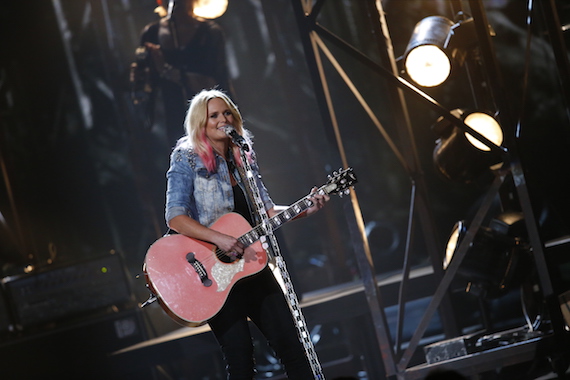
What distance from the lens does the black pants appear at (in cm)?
261

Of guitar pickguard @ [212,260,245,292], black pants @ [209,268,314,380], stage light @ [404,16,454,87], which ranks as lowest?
black pants @ [209,268,314,380]

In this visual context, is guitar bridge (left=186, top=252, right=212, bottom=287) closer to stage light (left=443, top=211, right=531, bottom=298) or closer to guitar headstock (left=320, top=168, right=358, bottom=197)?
guitar headstock (left=320, top=168, right=358, bottom=197)

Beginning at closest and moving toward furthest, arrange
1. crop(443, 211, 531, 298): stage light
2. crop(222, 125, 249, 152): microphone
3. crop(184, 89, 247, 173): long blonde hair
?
crop(222, 125, 249, 152): microphone
crop(184, 89, 247, 173): long blonde hair
crop(443, 211, 531, 298): stage light

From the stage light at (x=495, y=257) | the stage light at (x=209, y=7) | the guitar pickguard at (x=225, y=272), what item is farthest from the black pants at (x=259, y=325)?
the stage light at (x=209, y=7)

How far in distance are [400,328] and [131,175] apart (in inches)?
180

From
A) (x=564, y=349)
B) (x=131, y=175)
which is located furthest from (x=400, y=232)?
(x=131, y=175)

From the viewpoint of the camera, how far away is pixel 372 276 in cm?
369

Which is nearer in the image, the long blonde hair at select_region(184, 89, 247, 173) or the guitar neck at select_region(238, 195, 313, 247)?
the guitar neck at select_region(238, 195, 313, 247)

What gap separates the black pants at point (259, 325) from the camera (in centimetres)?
261

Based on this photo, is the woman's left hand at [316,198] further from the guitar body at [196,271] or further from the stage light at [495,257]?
the stage light at [495,257]

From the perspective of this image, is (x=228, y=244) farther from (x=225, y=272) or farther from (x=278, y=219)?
(x=278, y=219)

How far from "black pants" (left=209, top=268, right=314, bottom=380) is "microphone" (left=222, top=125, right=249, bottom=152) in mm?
611

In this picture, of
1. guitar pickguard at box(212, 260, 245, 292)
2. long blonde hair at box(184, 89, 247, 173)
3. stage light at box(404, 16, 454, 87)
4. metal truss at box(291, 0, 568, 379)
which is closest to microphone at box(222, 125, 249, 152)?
long blonde hair at box(184, 89, 247, 173)

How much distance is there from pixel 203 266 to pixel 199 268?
22mm
